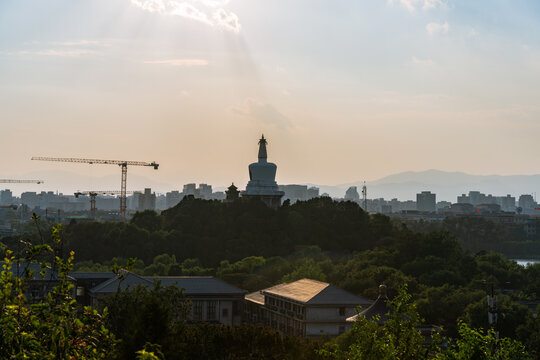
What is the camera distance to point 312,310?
52.1m

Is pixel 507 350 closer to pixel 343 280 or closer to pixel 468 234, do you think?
pixel 343 280

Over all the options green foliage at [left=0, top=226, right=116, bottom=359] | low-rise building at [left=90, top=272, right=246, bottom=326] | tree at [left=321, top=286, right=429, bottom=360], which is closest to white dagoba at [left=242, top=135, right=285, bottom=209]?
low-rise building at [left=90, top=272, right=246, bottom=326]

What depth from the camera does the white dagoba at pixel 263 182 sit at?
11119 centimetres

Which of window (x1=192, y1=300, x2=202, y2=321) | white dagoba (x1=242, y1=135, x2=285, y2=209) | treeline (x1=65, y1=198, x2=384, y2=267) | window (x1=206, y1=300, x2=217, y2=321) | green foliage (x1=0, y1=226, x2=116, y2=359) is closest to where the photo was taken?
green foliage (x1=0, y1=226, x2=116, y2=359)

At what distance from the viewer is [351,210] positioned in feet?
341

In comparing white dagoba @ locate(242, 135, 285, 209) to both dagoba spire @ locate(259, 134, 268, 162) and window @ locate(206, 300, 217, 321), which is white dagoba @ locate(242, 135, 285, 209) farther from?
window @ locate(206, 300, 217, 321)

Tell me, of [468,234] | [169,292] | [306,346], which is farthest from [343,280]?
[468,234]

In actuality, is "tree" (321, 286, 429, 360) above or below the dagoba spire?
below

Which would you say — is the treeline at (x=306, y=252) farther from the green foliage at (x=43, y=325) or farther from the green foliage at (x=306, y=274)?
the green foliage at (x=43, y=325)

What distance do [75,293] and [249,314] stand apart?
40.9ft

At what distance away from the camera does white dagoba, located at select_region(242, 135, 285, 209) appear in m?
111

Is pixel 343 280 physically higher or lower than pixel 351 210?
lower

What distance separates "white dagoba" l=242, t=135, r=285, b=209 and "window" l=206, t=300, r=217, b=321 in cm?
5187

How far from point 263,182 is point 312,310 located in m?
61.3
